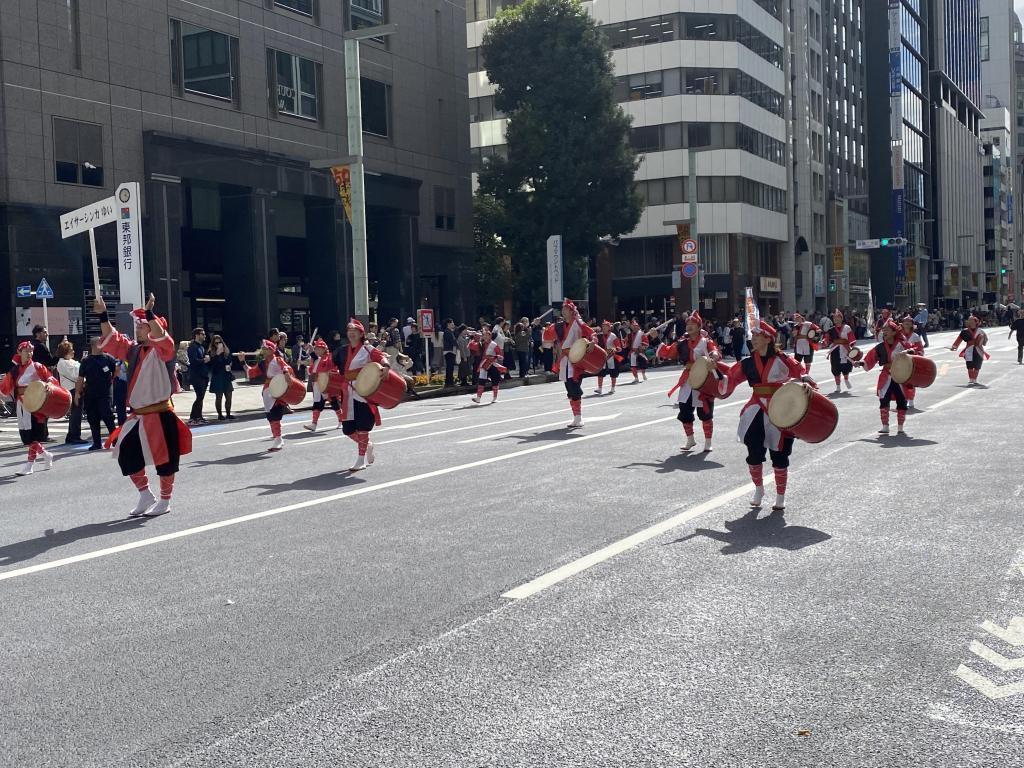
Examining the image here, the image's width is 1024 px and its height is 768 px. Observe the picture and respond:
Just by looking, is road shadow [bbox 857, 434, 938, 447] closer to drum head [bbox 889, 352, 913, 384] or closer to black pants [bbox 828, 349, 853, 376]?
drum head [bbox 889, 352, 913, 384]

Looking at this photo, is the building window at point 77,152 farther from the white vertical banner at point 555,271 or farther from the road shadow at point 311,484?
the road shadow at point 311,484

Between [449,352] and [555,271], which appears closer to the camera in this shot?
[449,352]

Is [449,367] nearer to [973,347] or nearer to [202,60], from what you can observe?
[202,60]

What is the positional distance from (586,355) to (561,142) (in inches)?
1117

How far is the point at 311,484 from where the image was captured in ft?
40.0

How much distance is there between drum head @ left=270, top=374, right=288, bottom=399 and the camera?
53.5ft

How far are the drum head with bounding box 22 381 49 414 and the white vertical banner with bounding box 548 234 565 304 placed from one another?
27220 millimetres

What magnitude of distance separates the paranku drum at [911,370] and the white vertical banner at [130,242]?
44.8 ft

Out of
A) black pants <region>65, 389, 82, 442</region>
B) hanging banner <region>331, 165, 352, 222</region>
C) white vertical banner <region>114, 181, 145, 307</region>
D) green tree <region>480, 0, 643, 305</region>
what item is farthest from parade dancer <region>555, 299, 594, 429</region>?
green tree <region>480, 0, 643, 305</region>

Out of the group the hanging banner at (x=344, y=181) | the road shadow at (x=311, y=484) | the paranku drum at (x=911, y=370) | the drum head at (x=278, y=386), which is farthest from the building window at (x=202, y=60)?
the paranku drum at (x=911, y=370)

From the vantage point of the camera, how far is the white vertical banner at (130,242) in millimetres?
21844

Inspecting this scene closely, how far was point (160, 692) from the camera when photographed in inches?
206

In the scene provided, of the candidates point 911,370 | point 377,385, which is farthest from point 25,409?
point 911,370

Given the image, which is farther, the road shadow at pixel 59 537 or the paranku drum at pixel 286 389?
the paranku drum at pixel 286 389
